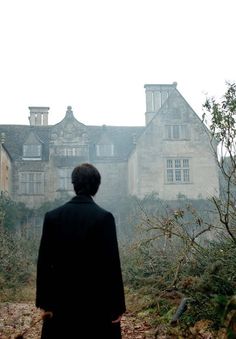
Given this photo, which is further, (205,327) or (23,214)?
(23,214)

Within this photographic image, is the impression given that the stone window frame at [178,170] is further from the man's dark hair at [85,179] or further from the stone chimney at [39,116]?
the man's dark hair at [85,179]

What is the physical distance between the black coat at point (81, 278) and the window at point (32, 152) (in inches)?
910

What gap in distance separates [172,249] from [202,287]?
12.7 ft

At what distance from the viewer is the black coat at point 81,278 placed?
2.93 meters

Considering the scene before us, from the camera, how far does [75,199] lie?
3.13 meters

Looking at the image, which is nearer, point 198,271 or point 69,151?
point 198,271

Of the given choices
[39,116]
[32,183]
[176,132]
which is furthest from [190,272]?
[39,116]

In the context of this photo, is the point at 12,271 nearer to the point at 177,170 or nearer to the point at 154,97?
the point at 177,170

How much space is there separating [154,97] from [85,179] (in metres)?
26.1

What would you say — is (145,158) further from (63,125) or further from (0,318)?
(0,318)

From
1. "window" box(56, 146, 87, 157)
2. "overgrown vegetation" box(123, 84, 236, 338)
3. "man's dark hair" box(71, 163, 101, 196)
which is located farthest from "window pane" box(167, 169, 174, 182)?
"man's dark hair" box(71, 163, 101, 196)

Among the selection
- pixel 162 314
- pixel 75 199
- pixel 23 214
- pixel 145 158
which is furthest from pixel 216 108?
pixel 23 214

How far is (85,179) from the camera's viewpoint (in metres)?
3.14

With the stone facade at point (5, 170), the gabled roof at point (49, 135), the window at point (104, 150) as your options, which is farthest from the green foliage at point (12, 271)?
Result: the gabled roof at point (49, 135)
